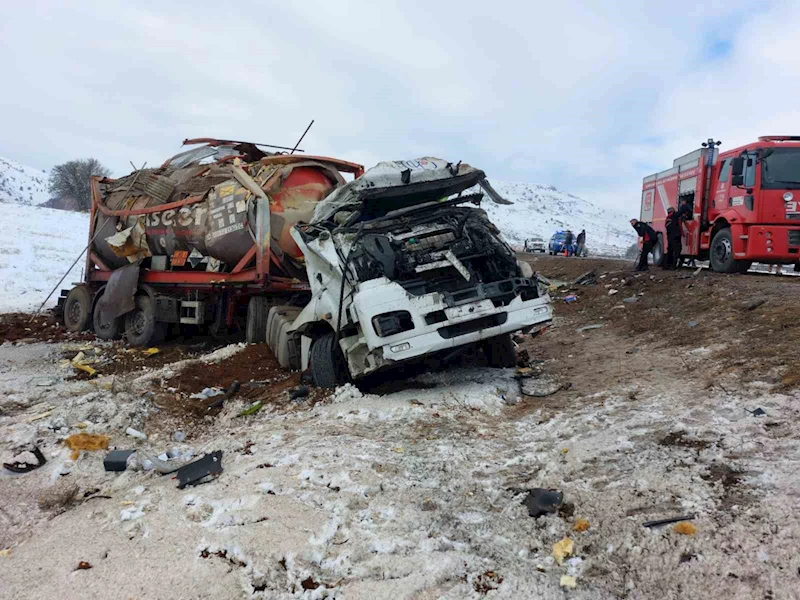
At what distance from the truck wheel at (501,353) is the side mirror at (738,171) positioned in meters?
6.13

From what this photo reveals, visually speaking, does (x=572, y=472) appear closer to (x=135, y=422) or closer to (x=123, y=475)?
(x=123, y=475)

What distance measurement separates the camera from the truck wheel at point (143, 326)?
28.0 ft

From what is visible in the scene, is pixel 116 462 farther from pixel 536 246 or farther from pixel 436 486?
pixel 536 246

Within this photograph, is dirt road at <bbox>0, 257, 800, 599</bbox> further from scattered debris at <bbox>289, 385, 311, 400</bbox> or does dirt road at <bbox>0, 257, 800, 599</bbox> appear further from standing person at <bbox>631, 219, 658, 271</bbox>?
standing person at <bbox>631, 219, 658, 271</bbox>

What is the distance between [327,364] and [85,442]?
2.13m

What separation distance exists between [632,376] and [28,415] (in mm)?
5290

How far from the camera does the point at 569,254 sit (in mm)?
28266

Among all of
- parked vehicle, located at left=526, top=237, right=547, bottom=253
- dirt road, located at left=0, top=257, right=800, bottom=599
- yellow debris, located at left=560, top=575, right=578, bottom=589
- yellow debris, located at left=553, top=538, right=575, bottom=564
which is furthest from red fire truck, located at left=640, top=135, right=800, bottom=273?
parked vehicle, located at left=526, top=237, right=547, bottom=253

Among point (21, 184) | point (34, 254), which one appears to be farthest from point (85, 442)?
point (21, 184)

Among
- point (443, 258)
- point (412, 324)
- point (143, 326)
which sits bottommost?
point (143, 326)

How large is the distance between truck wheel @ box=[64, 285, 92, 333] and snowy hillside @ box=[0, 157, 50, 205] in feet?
180

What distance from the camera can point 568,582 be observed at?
2.26 m

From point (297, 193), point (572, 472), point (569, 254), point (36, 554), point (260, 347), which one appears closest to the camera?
point (36, 554)

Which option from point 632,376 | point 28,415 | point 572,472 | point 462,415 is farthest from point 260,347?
point 572,472
